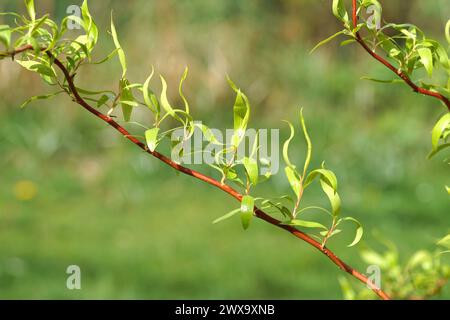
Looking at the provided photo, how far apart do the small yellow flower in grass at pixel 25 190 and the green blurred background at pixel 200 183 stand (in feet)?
0.04

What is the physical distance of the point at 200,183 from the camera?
471 centimetres

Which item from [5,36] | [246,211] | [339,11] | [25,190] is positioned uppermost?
[25,190]

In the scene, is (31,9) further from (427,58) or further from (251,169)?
(427,58)

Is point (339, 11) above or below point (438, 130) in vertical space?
above

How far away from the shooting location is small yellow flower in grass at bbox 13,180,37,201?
4.49 meters

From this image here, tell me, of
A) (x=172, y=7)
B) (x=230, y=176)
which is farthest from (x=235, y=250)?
(x=230, y=176)

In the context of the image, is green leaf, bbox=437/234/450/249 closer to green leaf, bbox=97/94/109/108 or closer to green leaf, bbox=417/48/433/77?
green leaf, bbox=417/48/433/77

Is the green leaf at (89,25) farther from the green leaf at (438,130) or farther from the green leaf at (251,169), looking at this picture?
the green leaf at (438,130)

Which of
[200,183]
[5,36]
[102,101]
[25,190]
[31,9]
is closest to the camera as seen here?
[5,36]

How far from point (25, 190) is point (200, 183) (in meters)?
1.05

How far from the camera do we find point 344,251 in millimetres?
3742

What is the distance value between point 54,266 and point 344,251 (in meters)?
1.38

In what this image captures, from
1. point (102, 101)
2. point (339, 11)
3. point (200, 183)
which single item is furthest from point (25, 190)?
point (339, 11)

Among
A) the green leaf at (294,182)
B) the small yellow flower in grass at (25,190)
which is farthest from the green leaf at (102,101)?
the small yellow flower in grass at (25,190)
